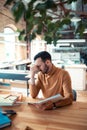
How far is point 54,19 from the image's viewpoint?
100cm

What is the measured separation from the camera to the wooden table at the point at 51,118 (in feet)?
4.11

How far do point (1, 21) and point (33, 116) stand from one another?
6168mm

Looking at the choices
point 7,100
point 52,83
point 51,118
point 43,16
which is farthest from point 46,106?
point 43,16

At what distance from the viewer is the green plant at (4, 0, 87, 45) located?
751 millimetres

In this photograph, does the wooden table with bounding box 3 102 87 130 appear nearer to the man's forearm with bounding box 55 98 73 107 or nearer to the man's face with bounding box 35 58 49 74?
the man's forearm with bounding box 55 98 73 107

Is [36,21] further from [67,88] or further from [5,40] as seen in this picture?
[5,40]

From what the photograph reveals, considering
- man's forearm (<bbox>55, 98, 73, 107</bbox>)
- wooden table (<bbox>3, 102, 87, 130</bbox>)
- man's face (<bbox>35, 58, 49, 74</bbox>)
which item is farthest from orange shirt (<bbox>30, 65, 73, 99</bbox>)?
wooden table (<bbox>3, 102, 87, 130</bbox>)

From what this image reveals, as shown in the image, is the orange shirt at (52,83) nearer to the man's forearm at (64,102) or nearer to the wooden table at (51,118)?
the man's forearm at (64,102)

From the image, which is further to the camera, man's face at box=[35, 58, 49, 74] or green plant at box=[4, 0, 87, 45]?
man's face at box=[35, 58, 49, 74]

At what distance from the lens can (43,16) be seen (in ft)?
2.95

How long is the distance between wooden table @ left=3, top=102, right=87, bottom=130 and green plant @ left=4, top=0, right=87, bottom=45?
1.94 feet

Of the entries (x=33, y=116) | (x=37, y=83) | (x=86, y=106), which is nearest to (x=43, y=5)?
(x=33, y=116)

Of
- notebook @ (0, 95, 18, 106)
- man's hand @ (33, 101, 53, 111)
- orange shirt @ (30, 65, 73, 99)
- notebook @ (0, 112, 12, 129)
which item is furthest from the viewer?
orange shirt @ (30, 65, 73, 99)

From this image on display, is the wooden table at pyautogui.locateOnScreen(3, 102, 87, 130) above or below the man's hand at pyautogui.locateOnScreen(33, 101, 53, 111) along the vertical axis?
below
